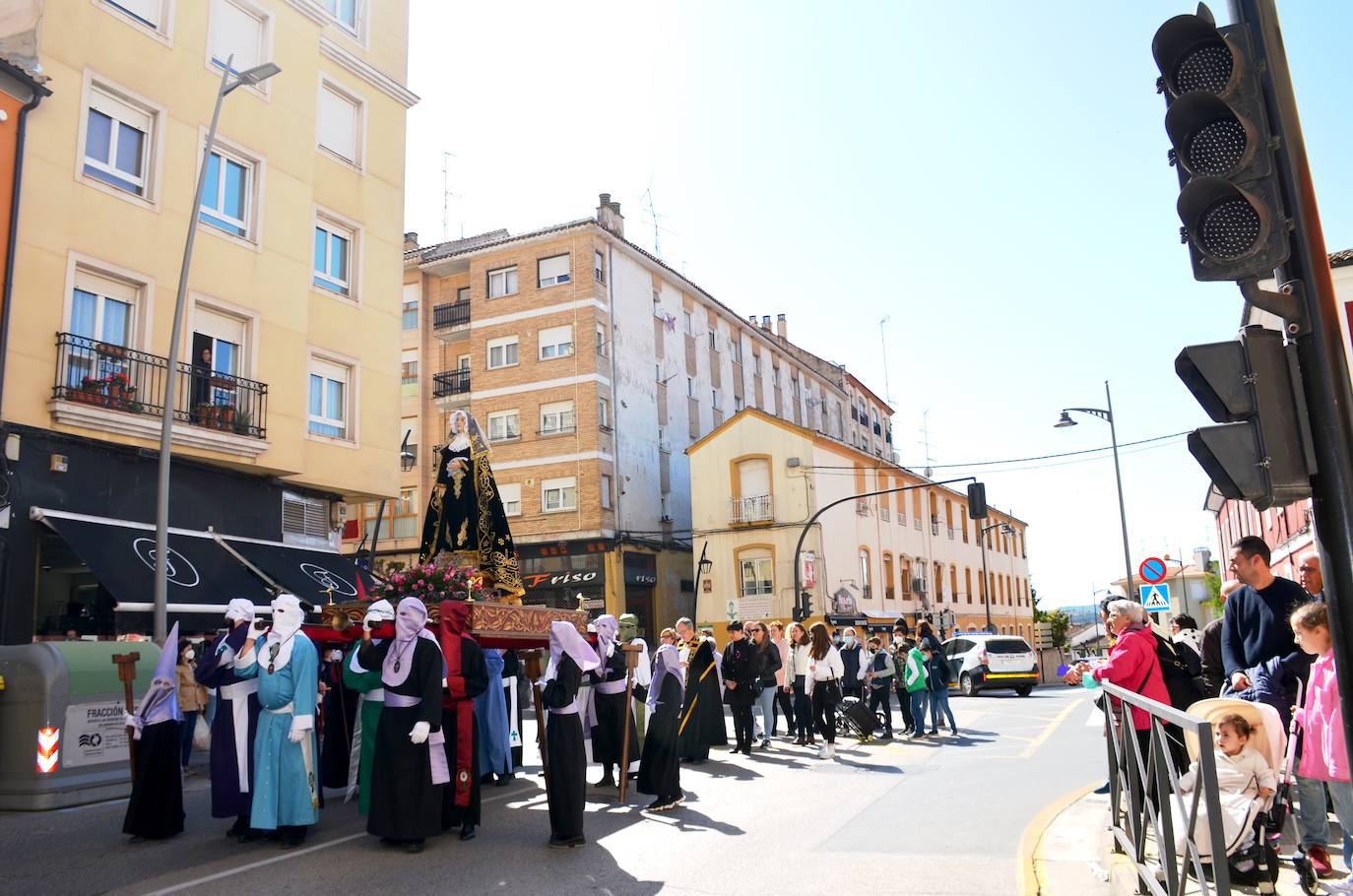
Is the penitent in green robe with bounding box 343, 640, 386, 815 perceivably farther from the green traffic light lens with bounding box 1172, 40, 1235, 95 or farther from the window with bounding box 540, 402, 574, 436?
the window with bounding box 540, 402, 574, 436

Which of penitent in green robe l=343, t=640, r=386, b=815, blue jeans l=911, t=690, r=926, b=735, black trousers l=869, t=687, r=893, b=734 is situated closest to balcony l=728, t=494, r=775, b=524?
black trousers l=869, t=687, r=893, b=734

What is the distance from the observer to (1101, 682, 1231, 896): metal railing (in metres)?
4.20

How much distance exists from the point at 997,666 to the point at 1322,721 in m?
24.0

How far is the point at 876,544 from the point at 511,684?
3208cm

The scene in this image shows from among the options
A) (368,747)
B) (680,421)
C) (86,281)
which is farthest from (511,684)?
(680,421)

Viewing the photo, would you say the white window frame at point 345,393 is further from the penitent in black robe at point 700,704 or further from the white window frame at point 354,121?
the penitent in black robe at point 700,704

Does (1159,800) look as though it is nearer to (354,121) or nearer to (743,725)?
(743,725)

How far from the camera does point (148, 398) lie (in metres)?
16.2

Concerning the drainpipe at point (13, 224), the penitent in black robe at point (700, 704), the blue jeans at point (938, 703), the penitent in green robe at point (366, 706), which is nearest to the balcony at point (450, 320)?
the drainpipe at point (13, 224)

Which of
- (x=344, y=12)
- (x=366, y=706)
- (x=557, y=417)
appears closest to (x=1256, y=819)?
(x=366, y=706)

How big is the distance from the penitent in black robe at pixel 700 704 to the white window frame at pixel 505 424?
2467cm

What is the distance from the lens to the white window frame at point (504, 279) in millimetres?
39500

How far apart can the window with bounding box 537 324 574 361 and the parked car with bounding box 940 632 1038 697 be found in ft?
56.4

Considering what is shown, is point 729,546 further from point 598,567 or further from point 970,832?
point 970,832
